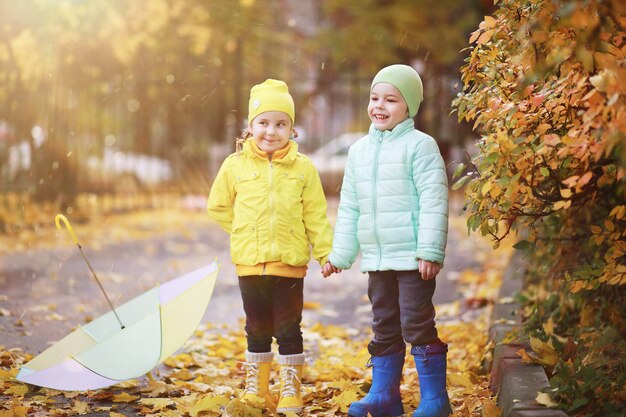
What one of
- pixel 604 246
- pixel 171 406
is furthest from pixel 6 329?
pixel 604 246

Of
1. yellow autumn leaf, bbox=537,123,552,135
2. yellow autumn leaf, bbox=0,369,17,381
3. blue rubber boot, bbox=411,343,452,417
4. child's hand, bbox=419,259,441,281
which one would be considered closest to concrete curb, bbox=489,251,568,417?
blue rubber boot, bbox=411,343,452,417

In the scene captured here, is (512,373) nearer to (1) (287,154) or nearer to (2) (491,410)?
(2) (491,410)

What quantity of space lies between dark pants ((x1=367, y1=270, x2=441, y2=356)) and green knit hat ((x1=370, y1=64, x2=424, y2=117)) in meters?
0.77

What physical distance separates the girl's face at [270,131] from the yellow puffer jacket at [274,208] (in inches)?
1.4

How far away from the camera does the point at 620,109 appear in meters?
2.89

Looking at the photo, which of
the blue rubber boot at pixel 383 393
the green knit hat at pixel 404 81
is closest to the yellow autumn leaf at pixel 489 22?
the green knit hat at pixel 404 81

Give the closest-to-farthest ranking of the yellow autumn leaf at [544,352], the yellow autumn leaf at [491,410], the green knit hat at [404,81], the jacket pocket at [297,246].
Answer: the yellow autumn leaf at [491,410]
the green knit hat at [404,81]
the yellow autumn leaf at [544,352]
the jacket pocket at [297,246]

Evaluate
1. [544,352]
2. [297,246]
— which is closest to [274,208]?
[297,246]

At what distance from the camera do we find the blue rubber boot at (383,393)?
13.8 ft

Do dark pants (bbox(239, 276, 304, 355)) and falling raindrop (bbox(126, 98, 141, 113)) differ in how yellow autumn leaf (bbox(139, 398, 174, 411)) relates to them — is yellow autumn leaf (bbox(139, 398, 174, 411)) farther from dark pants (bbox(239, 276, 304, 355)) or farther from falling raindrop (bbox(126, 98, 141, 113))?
falling raindrop (bbox(126, 98, 141, 113))

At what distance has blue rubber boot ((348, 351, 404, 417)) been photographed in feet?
13.8

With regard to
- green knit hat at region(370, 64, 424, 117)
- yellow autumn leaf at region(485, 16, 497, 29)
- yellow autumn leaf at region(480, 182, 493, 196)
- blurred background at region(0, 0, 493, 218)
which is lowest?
yellow autumn leaf at region(480, 182, 493, 196)

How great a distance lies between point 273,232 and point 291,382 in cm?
74

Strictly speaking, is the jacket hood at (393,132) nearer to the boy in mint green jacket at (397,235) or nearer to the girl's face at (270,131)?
the boy in mint green jacket at (397,235)
